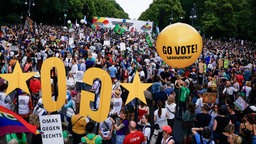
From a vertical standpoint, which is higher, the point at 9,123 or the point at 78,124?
the point at 9,123

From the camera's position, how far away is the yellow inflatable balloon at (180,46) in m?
→ 8.05

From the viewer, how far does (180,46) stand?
8047 millimetres

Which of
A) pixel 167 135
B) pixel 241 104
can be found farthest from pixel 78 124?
pixel 241 104

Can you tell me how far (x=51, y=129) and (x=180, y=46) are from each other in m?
3.67

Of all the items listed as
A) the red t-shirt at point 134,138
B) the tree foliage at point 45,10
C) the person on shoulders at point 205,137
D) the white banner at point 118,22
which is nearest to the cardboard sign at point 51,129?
the red t-shirt at point 134,138

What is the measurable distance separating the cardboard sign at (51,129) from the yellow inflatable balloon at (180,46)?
10.9ft

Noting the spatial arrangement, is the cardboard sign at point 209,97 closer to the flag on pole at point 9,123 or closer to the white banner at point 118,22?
the flag on pole at point 9,123

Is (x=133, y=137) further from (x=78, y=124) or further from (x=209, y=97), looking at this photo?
(x=209, y=97)

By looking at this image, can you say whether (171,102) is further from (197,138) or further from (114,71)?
(114,71)

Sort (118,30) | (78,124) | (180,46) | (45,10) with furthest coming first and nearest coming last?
(45,10), (118,30), (180,46), (78,124)

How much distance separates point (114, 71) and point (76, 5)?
68.9 metres

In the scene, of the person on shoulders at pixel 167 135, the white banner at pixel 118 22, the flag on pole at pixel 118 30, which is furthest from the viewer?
the white banner at pixel 118 22

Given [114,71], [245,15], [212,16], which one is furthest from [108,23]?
[114,71]

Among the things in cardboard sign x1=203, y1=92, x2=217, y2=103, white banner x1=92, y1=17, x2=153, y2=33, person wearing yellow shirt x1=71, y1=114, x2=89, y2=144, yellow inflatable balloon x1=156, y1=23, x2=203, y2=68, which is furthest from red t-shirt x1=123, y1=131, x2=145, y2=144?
white banner x1=92, y1=17, x2=153, y2=33
